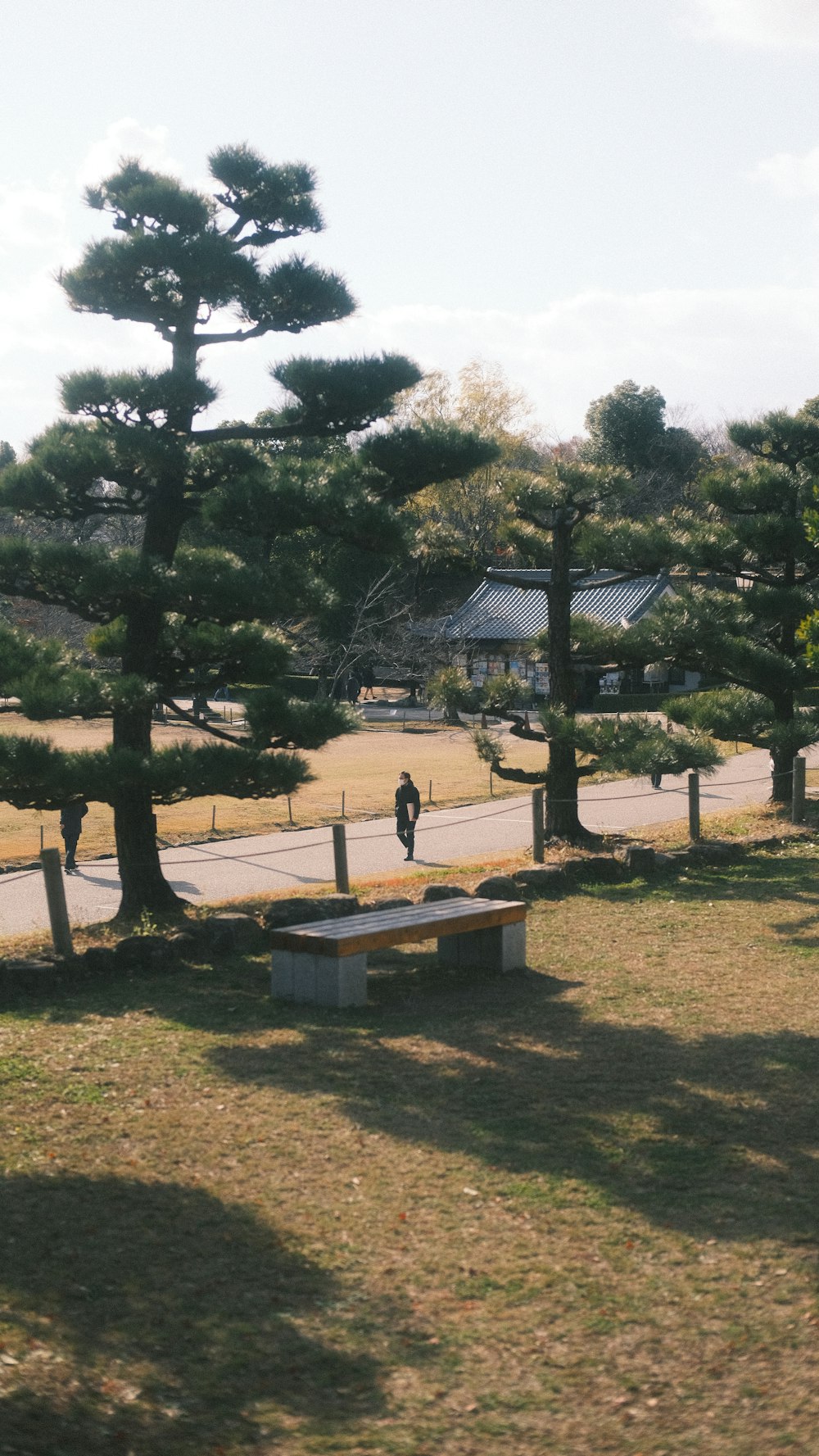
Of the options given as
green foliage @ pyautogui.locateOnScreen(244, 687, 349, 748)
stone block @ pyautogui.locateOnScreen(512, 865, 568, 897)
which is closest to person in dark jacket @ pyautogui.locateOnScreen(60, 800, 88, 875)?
stone block @ pyautogui.locateOnScreen(512, 865, 568, 897)

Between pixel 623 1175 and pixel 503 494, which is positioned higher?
pixel 503 494

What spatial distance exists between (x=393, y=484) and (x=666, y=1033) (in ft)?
16.3

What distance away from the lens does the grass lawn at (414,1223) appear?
3.86 m

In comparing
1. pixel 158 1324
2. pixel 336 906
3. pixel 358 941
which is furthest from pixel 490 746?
pixel 158 1324

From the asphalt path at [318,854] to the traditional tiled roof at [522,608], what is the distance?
1942 cm

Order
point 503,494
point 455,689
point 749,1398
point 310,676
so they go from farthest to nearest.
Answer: point 310,676 → point 503,494 → point 455,689 → point 749,1398

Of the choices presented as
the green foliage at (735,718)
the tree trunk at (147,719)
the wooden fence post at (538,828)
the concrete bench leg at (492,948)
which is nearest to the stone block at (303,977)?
the concrete bench leg at (492,948)

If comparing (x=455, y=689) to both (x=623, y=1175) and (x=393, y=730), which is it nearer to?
(x=623, y=1175)

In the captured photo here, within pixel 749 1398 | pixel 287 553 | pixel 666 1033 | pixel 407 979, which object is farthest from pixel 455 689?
pixel 287 553

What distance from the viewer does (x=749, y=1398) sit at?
394 cm

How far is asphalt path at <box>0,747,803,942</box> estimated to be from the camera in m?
14.2

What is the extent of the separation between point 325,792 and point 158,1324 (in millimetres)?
21318

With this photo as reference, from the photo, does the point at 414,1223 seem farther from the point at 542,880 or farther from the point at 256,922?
the point at 542,880

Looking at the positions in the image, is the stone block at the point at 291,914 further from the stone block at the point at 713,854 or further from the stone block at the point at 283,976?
the stone block at the point at 713,854
